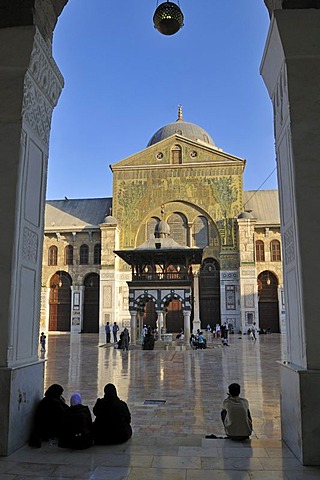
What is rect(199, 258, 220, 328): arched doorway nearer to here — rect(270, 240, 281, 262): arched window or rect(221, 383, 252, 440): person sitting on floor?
rect(270, 240, 281, 262): arched window

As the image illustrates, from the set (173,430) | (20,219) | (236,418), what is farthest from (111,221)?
(236,418)

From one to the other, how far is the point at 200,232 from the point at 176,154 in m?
5.16

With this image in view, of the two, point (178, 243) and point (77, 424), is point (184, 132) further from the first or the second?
point (77, 424)

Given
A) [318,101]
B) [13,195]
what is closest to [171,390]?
[13,195]

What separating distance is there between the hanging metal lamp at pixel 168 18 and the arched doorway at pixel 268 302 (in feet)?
74.1

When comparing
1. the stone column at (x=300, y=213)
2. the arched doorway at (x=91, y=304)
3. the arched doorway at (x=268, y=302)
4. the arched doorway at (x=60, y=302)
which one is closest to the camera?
the stone column at (x=300, y=213)

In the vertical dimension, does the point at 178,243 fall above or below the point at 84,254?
above

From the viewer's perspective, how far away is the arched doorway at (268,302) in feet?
83.6

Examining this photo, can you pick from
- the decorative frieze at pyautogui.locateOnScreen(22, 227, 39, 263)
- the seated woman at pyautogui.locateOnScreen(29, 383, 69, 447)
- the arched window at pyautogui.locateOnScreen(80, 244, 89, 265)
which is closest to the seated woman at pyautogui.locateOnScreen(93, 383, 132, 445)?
the seated woman at pyautogui.locateOnScreen(29, 383, 69, 447)

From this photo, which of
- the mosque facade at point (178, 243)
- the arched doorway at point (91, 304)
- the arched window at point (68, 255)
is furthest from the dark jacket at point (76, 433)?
the arched window at point (68, 255)

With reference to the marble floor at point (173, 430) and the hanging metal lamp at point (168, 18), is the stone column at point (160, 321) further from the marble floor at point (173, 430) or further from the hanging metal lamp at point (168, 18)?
the hanging metal lamp at point (168, 18)

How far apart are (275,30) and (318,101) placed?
2.26ft

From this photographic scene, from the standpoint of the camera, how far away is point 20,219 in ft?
11.6

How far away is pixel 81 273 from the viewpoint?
2689 centimetres
